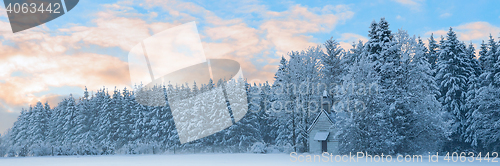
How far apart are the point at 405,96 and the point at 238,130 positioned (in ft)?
82.9

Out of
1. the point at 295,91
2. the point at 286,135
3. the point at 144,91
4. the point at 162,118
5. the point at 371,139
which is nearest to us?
the point at 371,139

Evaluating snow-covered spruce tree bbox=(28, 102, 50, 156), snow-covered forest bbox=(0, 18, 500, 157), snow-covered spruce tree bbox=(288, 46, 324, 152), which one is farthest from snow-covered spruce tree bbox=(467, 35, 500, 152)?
snow-covered spruce tree bbox=(28, 102, 50, 156)

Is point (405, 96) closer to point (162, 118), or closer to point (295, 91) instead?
point (295, 91)

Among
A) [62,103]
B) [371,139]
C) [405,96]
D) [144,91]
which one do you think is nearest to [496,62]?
[405,96]

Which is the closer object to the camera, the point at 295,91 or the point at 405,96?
the point at 405,96

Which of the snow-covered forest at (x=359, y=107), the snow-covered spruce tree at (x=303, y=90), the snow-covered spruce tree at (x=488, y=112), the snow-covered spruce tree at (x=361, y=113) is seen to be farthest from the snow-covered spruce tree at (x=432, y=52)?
the snow-covered spruce tree at (x=361, y=113)

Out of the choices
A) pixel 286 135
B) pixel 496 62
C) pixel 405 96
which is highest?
pixel 496 62

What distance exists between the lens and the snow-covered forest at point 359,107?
2856 centimetres

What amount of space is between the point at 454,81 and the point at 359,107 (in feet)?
55.1

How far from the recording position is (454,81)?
39.0 m

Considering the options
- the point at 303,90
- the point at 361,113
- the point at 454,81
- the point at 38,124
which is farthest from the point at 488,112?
the point at 38,124

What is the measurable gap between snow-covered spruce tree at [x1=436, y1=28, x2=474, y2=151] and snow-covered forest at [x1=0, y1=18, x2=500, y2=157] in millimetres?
108

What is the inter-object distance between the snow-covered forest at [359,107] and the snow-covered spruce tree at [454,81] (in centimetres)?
11

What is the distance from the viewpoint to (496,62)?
114 ft
